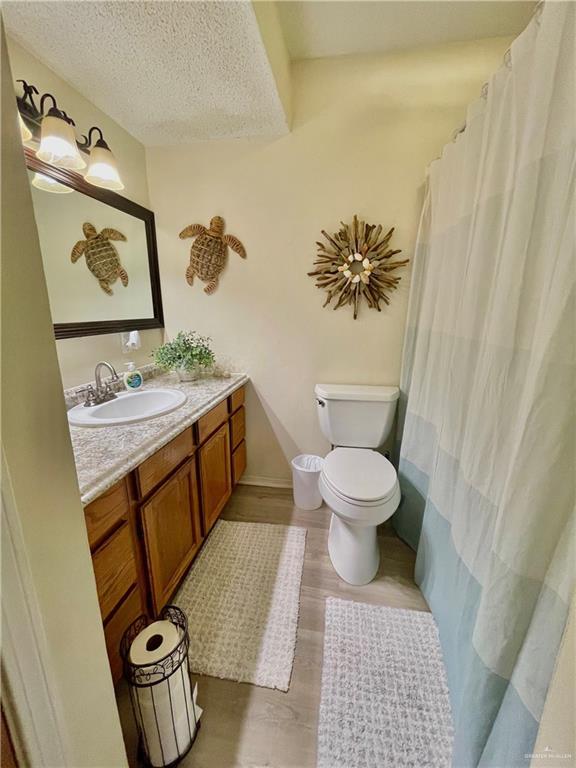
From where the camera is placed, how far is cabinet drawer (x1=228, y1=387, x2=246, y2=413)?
1.85 m

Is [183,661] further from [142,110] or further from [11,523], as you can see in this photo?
[142,110]

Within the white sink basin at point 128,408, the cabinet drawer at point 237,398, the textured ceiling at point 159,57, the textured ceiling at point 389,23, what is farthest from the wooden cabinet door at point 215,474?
the textured ceiling at point 389,23

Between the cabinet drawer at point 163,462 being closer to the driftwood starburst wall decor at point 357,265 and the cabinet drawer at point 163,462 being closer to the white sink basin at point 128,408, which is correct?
the white sink basin at point 128,408

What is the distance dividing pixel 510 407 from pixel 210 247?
1.77 m

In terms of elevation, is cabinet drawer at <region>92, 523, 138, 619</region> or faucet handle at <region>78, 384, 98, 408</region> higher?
faucet handle at <region>78, 384, 98, 408</region>

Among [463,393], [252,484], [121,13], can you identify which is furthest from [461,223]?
[252,484]

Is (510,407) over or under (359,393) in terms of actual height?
over

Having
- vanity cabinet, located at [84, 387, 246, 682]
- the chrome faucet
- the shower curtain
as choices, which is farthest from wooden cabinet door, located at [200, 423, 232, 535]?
the shower curtain

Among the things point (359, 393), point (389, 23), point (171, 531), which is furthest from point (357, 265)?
point (171, 531)

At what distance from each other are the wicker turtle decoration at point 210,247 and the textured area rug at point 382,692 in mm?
1922

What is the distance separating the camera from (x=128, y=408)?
148 centimetres

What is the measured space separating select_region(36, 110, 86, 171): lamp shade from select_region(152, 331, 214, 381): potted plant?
0.91 metres

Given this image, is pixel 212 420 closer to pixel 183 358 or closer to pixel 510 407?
pixel 183 358

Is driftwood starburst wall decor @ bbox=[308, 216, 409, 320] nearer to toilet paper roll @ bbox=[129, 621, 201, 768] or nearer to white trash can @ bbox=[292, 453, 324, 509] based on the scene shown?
white trash can @ bbox=[292, 453, 324, 509]
